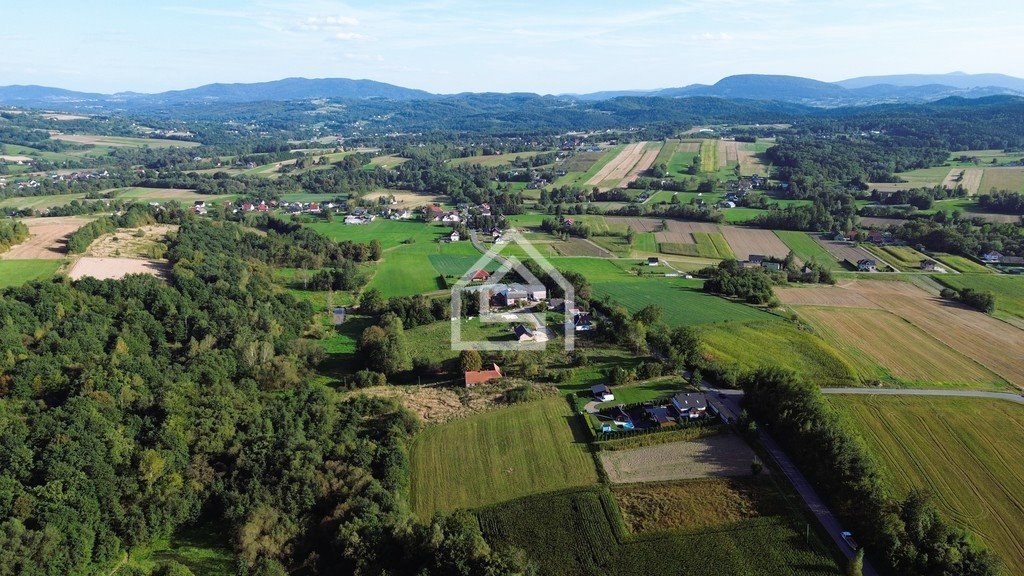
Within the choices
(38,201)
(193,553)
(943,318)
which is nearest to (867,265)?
(943,318)

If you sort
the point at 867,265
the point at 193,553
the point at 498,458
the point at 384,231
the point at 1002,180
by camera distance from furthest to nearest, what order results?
the point at 1002,180
the point at 384,231
the point at 867,265
the point at 498,458
the point at 193,553

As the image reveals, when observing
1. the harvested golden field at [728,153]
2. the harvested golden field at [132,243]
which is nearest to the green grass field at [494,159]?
the harvested golden field at [728,153]

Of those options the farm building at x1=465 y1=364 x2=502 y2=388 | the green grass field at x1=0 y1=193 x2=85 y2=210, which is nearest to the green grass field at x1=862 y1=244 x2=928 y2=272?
the farm building at x1=465 y1=364 x2=502 y2=388

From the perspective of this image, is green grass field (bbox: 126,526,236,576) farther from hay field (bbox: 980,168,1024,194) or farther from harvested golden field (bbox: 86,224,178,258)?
hay field (bbox: 980,168,1024,194)

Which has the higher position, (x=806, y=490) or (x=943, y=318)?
(x=943, y=318)

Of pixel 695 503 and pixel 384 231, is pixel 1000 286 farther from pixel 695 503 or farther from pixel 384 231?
pixel 384 231

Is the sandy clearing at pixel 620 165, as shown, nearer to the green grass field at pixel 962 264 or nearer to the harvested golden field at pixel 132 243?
the green grass field at pixel 962 264

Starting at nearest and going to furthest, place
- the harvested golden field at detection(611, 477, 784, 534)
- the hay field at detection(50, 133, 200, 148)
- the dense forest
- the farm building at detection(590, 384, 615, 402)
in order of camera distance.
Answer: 1. the dense forest
2. the harvested golden field at detection(611, 477, 784, 534)
3. the farm building at detection(590, 384, 615, 402)
4. the hay field at detection(50, 133, 200, 148)
